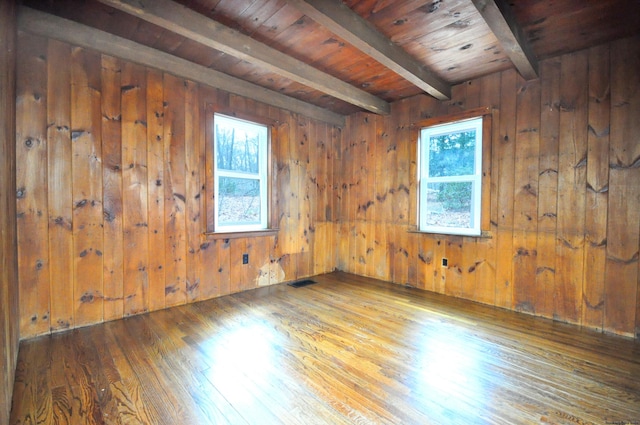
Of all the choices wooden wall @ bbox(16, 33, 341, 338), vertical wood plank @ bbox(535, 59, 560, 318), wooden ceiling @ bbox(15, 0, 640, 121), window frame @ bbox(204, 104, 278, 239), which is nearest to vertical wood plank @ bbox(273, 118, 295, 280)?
window frame @ bbox(204, 104, 278, 239)

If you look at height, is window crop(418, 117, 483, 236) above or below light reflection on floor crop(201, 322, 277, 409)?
above

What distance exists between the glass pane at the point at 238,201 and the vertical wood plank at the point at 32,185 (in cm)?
146

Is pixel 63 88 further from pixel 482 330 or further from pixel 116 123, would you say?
pixel 482 330

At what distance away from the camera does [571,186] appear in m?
2.54

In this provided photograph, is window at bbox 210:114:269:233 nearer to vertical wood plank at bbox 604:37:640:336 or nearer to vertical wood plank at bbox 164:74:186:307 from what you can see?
vertical wood plank at bbox 164:74:186:307

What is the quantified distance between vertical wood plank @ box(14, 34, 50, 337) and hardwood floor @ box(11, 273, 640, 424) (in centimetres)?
29

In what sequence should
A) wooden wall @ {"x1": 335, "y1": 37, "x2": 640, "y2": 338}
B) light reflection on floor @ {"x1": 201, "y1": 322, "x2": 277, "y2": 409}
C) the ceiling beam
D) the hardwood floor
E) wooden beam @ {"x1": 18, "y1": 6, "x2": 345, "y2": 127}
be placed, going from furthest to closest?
wooden wall @ {"x1": 335, "y1": 37, "x2": 640, "y2": 338}
wooden beam @ {"x1": 18, "y1": 6, "x2": 345, "y2": 127}
the ceiling beam
light reflection on floor @ {"x1": 201, "y1": 322, "x2": 277, "y2": 409}
the hardwood floor

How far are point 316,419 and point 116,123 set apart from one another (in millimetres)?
2732

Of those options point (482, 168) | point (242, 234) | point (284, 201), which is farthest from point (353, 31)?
point (242, 234)

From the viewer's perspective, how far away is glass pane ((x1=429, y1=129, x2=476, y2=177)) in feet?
10.5

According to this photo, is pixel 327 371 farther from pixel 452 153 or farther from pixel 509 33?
pixel 452 153

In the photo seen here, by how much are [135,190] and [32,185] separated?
2.18 ft

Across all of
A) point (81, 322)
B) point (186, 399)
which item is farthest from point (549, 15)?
point (81, 322)

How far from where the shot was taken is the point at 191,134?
296cm
